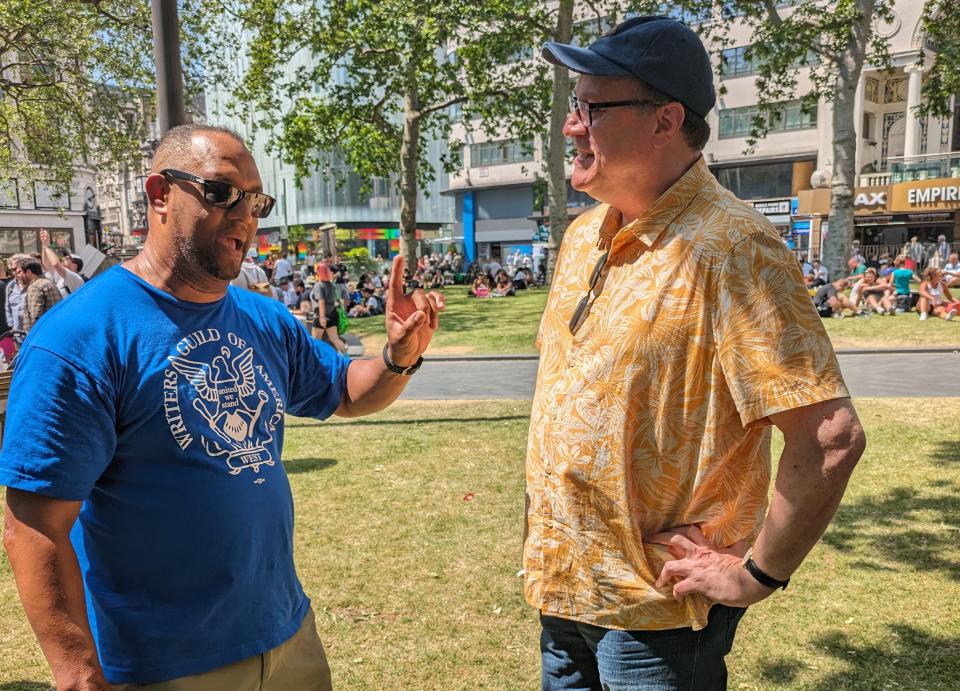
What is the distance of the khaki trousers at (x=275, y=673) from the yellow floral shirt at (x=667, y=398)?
2.64ft

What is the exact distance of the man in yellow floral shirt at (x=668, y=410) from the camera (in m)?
1.66

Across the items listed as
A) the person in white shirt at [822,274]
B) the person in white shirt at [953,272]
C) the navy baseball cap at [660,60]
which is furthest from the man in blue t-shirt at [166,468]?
the person in white shirt at [822,274]

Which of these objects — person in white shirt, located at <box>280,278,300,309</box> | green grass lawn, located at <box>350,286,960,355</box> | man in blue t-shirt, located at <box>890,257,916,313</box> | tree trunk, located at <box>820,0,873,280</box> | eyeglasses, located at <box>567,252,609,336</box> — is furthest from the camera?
person in white shirt, located at <box>280,278,300,309</box>

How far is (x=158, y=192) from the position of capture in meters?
2.14

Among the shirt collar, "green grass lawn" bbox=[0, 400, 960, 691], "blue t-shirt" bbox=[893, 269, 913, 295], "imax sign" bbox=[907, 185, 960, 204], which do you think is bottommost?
"green grass lawn" bbox=[0, 400, 960, 691]

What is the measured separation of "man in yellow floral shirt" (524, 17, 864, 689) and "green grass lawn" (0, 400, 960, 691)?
178 centimetres

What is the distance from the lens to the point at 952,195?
3409 cm

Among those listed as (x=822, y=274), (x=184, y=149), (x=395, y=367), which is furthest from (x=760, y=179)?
(x=184, y=149)

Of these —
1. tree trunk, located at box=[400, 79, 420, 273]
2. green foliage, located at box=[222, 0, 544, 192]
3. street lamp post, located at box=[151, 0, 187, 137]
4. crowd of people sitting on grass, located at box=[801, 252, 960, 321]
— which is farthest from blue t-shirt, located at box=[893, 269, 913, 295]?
street lamp post, located at box=[151, 0, 187, 137]

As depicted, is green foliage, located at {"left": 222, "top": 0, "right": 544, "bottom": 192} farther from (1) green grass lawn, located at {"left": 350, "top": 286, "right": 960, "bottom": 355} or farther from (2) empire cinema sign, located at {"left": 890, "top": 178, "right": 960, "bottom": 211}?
(2) empire cinema sign, located at {"left": 890, "top": 178, "right": 960, "bottom": 211}

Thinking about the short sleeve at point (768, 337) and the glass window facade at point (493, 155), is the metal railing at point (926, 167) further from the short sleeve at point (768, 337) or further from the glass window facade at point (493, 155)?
the short sleeve at point (768, 337)

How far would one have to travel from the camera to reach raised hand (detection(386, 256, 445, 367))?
261 cm

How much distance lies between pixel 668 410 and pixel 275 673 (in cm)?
139

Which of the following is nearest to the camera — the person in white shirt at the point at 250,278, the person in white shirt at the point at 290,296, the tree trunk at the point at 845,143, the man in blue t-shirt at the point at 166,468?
the man in blue t-shirt at the point at 166,468
